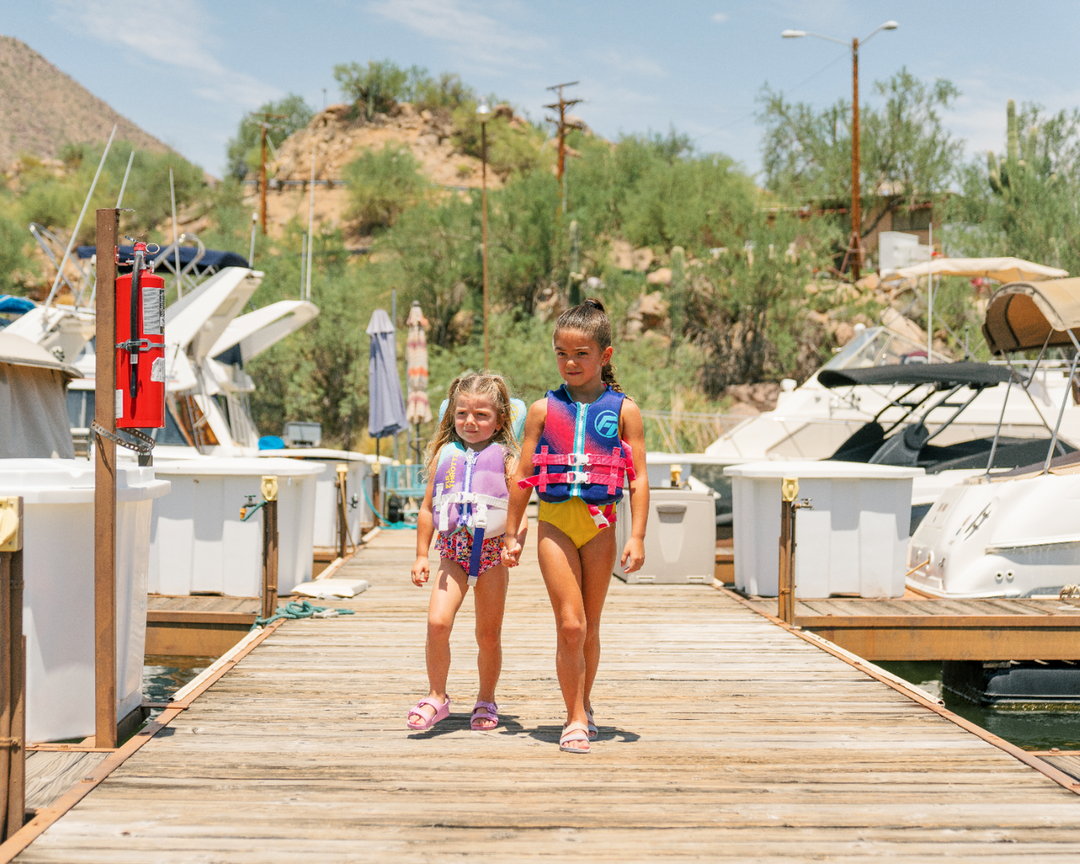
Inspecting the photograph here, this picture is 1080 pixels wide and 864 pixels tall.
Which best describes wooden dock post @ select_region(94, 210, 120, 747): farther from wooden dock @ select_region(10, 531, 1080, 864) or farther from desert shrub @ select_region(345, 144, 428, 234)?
desert shrub @ select_region(345, 144, 428, 234)

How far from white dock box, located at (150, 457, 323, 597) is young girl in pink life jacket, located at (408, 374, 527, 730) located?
146 inches

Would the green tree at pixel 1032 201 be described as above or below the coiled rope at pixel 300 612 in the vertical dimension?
above

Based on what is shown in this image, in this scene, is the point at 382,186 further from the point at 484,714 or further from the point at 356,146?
the point at 484,714

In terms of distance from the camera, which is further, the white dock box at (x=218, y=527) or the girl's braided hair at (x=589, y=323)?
the white dock box at (x=218, y=527)

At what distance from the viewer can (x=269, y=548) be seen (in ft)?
23.4

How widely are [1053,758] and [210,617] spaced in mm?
5453

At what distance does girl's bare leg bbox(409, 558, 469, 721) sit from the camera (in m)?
4.29

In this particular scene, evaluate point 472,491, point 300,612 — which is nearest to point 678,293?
point 300,612

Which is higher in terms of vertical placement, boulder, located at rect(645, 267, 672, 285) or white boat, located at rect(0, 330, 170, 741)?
boulder, located at rect(645, 267, 672, 285)

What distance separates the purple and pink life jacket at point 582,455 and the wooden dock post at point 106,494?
1.56m

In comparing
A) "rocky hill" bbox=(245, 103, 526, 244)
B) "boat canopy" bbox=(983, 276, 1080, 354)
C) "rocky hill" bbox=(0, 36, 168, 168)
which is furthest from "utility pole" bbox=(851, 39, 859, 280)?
"rocky hill" bbox=(0, 36, 168, 168)

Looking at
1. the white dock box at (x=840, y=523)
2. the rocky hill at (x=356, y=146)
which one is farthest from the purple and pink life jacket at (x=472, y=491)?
the rocky hill at (x=356, y=146)

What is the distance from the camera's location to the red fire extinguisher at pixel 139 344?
13.7 feet

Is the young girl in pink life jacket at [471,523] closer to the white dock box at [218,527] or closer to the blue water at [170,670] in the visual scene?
the white dock box at [218,527]
